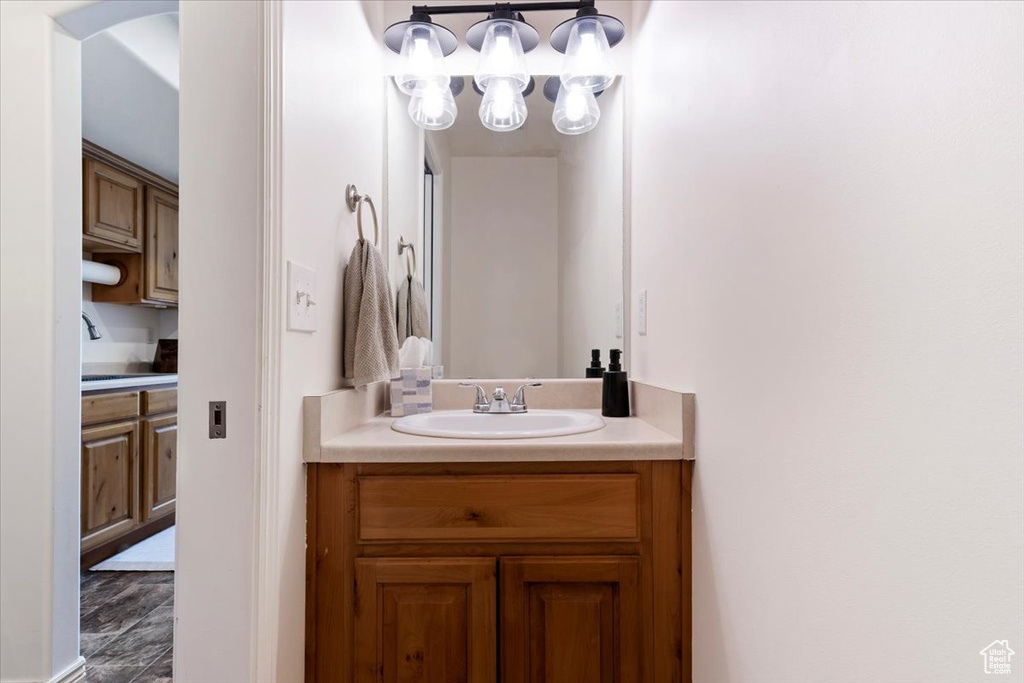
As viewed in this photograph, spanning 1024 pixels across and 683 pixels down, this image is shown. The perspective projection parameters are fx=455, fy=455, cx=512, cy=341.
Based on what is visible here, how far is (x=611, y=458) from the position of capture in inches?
40.9

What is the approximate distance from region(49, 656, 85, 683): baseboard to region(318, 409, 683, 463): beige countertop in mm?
1222

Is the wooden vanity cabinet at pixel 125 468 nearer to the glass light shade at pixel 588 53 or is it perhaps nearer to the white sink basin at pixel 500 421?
the white sink basin at pixel 500 421

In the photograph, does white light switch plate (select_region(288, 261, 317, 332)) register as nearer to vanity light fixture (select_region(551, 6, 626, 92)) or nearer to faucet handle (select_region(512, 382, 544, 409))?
faucet handle (select_region(512, 382, 544, 409))

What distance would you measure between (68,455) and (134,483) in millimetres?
1442

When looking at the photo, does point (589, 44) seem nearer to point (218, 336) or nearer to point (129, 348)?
point (218, 336)

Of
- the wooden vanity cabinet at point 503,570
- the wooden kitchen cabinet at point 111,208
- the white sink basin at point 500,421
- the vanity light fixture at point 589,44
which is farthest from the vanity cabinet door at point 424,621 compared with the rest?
the wooden kitchen cabinet at point 111,208

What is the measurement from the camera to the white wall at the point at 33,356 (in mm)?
1314

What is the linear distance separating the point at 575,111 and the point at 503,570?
144 cm

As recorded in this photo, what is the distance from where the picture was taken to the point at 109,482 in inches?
93.0

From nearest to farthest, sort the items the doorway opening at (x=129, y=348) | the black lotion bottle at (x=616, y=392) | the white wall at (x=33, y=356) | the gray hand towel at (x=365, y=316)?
1. the gray hand towel at (x=365, y=316)
2. the white wall at (x=33, y=356)
3. the black lotion bottle at (x=616, y=392)
4. the doorway opening at (x=129, y=348)

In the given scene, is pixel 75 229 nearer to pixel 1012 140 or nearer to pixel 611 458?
pixel 611 458

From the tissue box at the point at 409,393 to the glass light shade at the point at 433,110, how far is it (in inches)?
34.2

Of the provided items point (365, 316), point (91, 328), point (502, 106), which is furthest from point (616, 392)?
point (91, 328)

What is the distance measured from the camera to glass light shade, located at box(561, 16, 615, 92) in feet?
4.83
